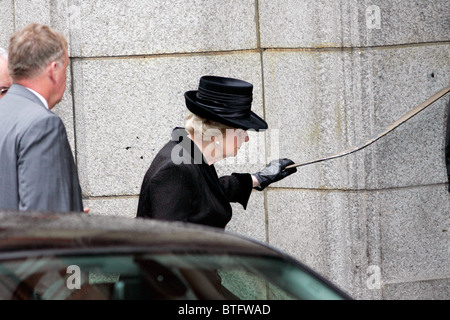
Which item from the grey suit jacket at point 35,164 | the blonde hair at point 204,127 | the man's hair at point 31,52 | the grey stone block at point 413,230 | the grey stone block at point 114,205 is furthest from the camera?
the grey stone block at point 114,205

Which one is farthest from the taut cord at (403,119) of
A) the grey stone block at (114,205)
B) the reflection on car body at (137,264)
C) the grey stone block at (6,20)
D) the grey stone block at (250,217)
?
the reflection on car body at (137,264)

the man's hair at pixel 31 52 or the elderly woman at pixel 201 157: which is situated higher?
the man's hair at pixel 31 52

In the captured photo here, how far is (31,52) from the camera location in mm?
3719

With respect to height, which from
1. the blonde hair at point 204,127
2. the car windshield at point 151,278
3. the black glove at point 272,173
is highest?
the blonde hair at point 204,127

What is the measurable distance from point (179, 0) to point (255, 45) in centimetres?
68

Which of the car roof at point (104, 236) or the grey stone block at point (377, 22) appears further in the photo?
the grey stone block at point (377, 22)

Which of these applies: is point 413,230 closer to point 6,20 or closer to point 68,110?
point 68,110

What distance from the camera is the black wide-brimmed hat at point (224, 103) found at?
165 inches

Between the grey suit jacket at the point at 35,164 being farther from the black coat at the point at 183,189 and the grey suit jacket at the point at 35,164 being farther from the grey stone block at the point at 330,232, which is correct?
the grey stone block at the point at 330,232

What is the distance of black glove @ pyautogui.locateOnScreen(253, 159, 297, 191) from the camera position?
4.86m

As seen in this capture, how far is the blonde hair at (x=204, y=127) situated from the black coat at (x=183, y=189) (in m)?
0.06

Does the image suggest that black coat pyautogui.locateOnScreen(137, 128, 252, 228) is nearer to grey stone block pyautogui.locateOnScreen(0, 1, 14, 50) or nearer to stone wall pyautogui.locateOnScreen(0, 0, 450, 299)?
stone wall pyautogui.locateOnScreen(0, 0, 450, 299)
